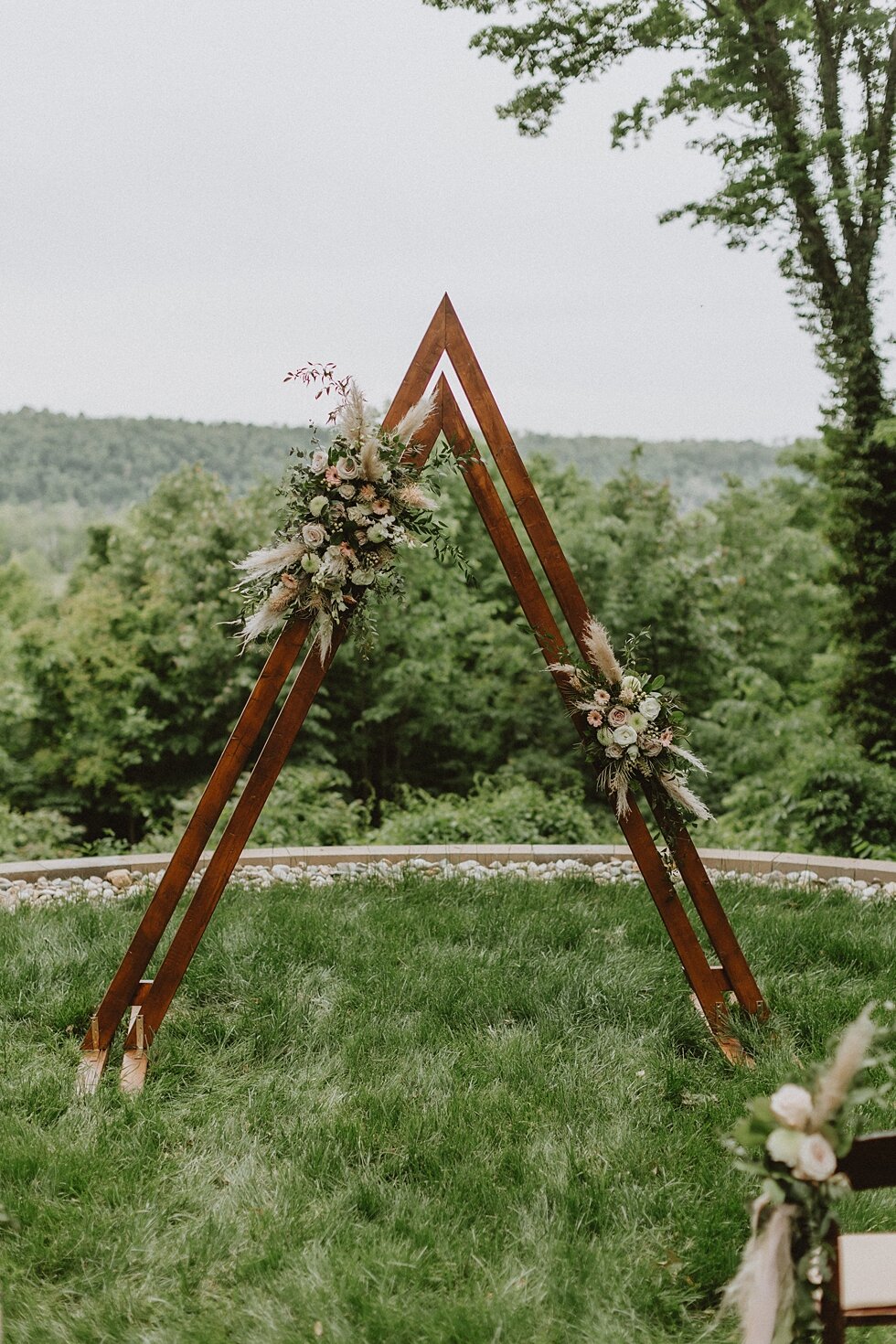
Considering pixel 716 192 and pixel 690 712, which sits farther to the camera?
pixel 690 712

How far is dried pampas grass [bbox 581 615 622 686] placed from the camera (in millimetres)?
3551

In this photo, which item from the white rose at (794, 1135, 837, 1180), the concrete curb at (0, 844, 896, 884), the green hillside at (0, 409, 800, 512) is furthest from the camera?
the green hillside at (0, 409, 800, 512)

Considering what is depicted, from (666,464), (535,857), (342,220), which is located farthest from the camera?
(342,220)

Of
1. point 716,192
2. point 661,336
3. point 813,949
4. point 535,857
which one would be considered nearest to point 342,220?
point 661,336

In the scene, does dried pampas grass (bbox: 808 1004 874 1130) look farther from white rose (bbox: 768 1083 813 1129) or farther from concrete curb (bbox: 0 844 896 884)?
concrete curb (bbox: 0 844 896 884)

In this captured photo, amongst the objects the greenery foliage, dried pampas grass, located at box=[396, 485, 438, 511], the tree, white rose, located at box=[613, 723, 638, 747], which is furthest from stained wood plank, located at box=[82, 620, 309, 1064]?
the tree

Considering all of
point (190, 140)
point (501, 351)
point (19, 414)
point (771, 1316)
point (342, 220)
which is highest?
point (190, 140)

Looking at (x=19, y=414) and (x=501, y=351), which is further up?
(x=501, y=351)

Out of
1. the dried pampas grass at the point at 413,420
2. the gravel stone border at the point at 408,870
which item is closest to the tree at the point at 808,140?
the gravel stone border at the point at 408,870

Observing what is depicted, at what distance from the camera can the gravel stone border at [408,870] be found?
535 centimetres

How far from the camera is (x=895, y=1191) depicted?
2750mm

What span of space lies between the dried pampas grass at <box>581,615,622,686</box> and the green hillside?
1333 cm

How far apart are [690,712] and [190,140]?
20.6m

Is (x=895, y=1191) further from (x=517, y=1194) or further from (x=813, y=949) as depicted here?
(x=813, y=949)
